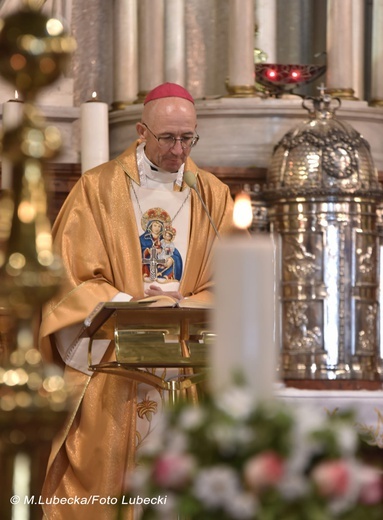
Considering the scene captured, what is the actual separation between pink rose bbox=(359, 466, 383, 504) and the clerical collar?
478cm

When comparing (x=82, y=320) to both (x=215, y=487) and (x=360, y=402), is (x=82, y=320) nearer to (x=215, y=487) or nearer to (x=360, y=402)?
(x=360, y=402)

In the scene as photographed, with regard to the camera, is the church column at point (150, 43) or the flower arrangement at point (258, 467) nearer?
the flower arrangement at point (258, 467)

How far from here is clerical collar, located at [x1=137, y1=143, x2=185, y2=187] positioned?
6.03 meters

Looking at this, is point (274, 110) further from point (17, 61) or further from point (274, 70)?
point (17, 61)

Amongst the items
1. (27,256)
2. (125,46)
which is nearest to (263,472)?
(27,256)

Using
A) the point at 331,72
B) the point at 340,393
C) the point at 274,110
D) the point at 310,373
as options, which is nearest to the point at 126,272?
the point at 340,393

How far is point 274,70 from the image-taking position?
7922 millimetres

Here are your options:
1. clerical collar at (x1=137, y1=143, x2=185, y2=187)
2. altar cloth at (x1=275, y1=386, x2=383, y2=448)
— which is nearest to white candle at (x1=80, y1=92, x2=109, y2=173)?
clerical collar at (x1=137, y1=143, x2=185, y2=187)

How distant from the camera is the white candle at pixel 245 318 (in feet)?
4.40

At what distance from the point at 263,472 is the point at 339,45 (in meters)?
7.38

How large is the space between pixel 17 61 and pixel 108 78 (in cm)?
746

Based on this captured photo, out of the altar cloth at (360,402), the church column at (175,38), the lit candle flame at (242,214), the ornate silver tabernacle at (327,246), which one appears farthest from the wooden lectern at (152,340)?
the church column at (175,38)

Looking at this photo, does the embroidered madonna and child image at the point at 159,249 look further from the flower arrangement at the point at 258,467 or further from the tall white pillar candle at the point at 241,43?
the flower arrangement at the point at 258,467

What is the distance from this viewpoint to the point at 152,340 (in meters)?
4.54
